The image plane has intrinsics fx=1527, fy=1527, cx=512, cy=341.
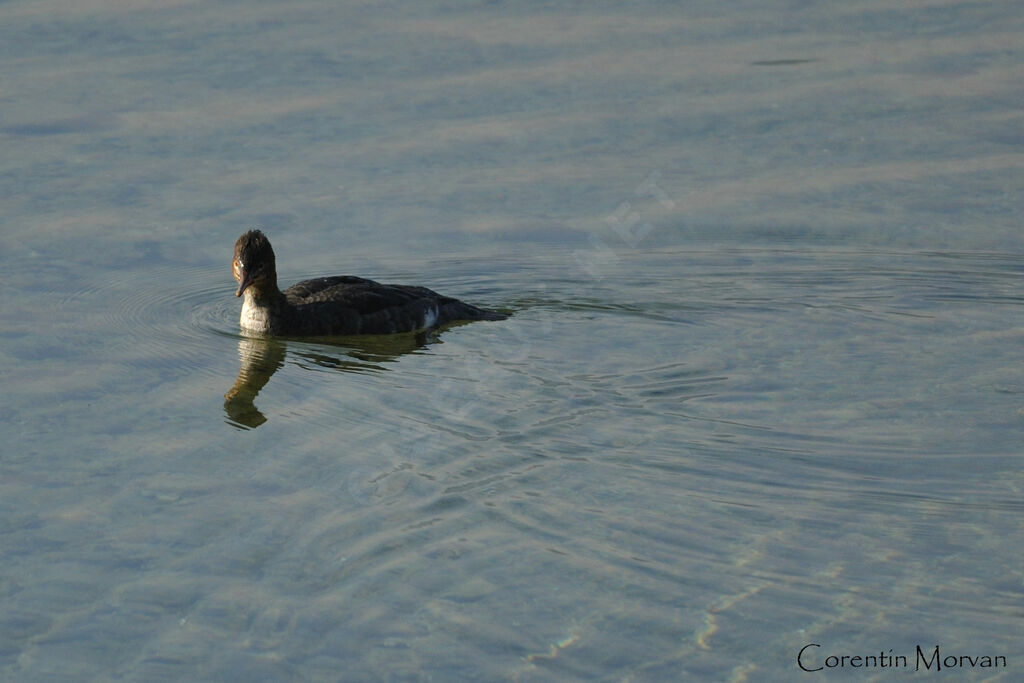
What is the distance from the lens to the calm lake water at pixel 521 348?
7531 millimetres

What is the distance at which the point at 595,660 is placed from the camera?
23.3 ft

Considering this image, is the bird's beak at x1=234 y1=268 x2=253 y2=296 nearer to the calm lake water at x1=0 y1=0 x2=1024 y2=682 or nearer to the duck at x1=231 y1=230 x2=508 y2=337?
the duck at x1=231 y1=230 x2=508 y2=337

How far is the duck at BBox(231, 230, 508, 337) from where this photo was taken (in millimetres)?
12359

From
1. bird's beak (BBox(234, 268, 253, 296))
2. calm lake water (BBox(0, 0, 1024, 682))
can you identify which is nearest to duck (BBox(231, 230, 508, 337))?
bird's beak (BBox(234, 268, 253, 296))

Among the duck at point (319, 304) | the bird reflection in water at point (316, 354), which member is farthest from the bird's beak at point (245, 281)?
the bird reflection in water at point (316, 354)

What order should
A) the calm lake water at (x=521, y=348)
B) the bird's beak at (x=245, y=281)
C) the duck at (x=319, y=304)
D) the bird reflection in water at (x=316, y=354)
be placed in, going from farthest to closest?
the duck at (x=319, y=304)
the bird's beak at (x=245, y=281)
the bird reflection in water at (x=316, y=354)
the calm lake water at (x=521, y=348)

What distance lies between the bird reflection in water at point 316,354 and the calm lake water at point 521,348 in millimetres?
56

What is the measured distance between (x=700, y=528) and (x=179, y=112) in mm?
10056

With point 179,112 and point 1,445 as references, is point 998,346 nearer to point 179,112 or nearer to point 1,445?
point 1,445

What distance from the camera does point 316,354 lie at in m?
12.1

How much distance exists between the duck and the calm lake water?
25cm

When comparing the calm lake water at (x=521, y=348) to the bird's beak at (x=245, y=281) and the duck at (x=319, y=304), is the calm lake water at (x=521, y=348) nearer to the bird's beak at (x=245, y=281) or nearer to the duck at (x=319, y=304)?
the duck at (x=319, y=304)

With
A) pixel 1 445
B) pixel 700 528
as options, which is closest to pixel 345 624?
pixel 700 528

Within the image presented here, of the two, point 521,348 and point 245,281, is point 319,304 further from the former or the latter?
Result: point 521,348
